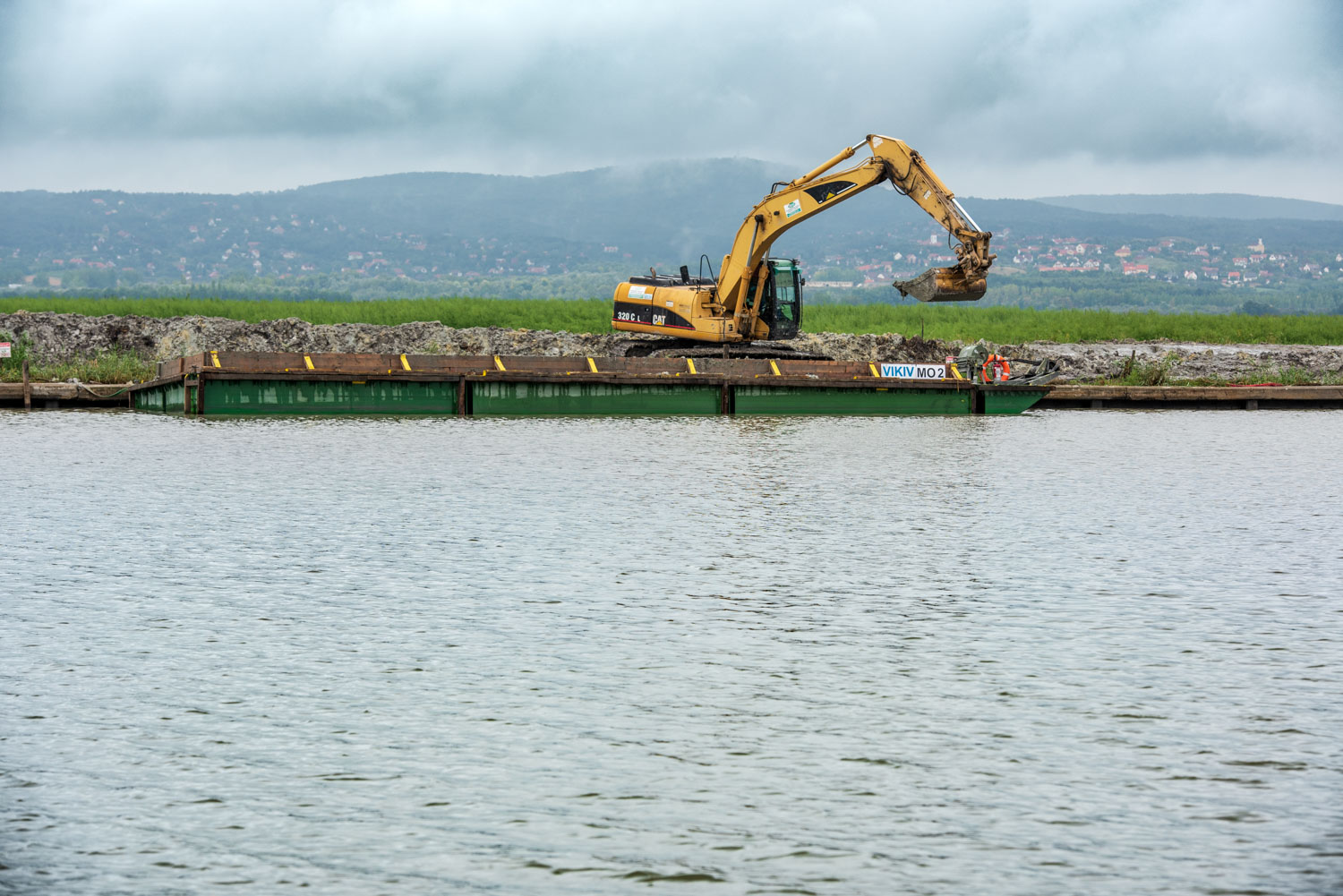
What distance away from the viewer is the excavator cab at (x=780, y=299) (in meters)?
42.9

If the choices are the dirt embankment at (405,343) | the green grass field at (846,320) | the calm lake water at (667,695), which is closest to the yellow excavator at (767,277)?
the dirt embankment at (405,343)

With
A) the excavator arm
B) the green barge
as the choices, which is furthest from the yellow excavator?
the green barge

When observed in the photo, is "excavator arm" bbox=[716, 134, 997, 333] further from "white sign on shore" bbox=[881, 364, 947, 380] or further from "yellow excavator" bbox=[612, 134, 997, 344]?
"white sign on shore" bbox=[881, 364, 947, 380]

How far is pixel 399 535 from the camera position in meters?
15.6

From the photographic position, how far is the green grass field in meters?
69.8

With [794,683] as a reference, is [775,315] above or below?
above

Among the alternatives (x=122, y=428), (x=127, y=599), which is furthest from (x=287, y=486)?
(x=122, y=428)

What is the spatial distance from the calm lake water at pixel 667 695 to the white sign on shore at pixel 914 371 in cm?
1937

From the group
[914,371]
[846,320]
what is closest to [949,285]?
[914,371]

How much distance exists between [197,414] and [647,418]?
35.7 ft

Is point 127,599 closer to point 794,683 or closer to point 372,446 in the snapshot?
point 794,683

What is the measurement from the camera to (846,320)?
7412 centimetres

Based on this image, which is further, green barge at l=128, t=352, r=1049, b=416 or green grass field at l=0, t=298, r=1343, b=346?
green grass field at l=0, t=298, r=1343, b=346

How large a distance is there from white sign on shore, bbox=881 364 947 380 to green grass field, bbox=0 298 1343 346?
29.7 m
